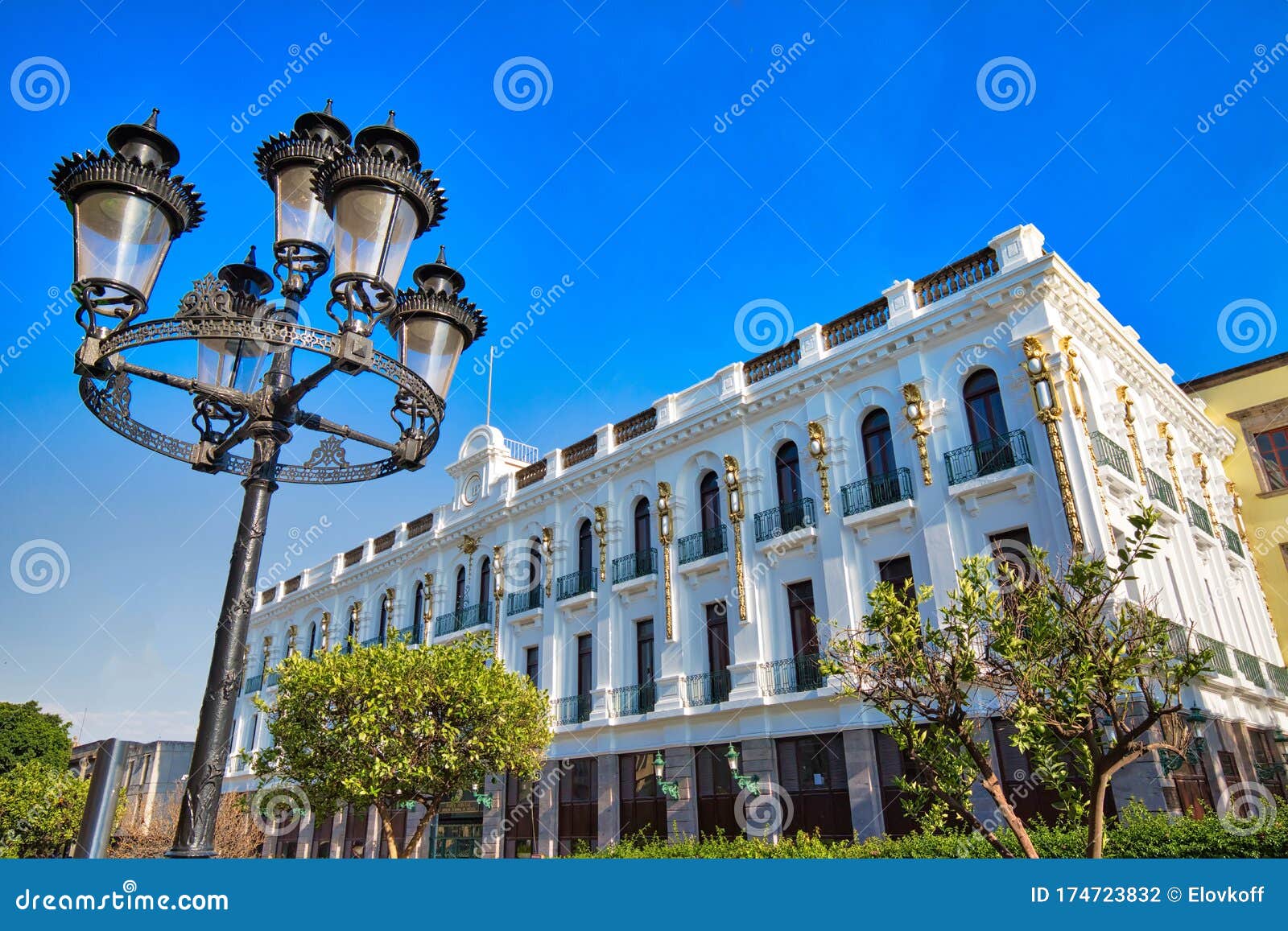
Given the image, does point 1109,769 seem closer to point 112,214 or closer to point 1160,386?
point 112,214

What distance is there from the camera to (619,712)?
70.5 feet

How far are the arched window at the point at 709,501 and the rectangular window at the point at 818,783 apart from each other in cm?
570

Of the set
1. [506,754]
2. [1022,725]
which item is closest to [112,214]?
[1022,725]

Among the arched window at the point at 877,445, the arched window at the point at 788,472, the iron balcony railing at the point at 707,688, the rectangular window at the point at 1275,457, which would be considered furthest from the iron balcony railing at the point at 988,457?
the rectangular window at the point at 1275,457

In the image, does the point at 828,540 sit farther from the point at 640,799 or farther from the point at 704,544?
the point at 640,799

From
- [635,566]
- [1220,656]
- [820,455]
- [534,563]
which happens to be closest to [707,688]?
[635,566]

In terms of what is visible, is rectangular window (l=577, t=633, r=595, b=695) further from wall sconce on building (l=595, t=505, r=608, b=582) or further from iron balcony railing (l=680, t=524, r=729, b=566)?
iron balcony railing (l=680, t=524, r=729, b=566)

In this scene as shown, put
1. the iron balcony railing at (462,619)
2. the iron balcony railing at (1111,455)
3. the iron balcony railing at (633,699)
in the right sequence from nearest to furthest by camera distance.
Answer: the iron balcony railing at (1111,455) → the iron balcony railing at (633,699) → the iron balcony railing at (462,619)

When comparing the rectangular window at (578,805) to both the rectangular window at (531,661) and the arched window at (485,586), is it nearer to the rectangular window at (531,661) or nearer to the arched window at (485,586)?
the rectangular window at (531,661)

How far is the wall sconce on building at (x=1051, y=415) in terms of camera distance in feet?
48.9

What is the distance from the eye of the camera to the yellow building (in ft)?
77.2

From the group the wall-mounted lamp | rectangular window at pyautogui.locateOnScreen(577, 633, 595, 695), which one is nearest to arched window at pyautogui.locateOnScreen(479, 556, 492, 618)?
rectangular window at pyautogui.locateOnScreen(577, 633, 595, 695)

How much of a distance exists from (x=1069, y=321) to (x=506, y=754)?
1457 cm

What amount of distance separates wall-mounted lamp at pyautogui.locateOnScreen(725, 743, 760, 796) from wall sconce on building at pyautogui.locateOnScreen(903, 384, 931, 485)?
7.10 m
